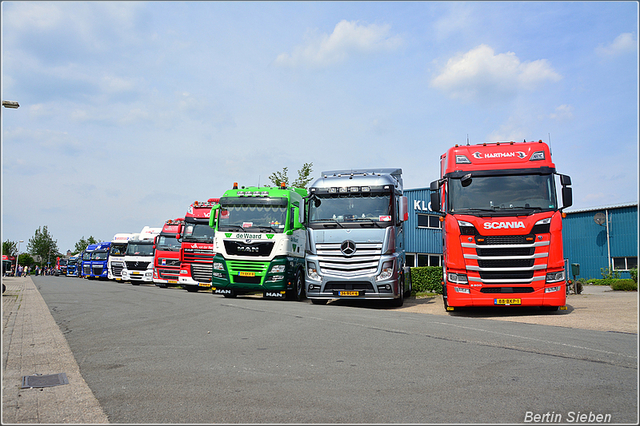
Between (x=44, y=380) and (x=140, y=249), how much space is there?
2697cm

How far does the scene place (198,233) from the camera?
22.2m

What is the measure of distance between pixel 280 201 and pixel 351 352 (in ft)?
35.8

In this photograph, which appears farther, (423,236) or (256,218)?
(423,236)

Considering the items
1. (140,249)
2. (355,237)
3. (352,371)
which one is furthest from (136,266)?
(352,371)

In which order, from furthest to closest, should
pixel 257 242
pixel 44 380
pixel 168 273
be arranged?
pixel 168 273, pixel 257 242, pixel 44 380

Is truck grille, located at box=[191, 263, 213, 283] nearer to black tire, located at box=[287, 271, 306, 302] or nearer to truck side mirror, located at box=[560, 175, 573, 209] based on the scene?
black tire, located at box=[287, 271, 306, 302]

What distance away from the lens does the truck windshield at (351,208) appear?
15305 millimetres

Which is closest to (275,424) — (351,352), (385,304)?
(351,352)

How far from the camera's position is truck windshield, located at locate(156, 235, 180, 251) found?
2673cm

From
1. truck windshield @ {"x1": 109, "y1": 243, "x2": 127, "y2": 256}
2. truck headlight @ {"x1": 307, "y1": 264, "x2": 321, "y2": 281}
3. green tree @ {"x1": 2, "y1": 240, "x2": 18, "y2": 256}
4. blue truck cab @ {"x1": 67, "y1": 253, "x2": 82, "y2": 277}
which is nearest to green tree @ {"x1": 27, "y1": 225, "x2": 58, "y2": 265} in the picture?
green tree @ {"x1": 2, "y1": 240, "x2": 18, "y2": 256}

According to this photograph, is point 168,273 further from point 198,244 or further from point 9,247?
point 9,247

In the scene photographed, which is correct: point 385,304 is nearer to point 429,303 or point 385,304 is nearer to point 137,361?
point 429,303

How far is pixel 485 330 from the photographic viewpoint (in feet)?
31.4

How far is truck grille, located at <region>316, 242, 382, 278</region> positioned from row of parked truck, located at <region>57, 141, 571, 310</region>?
0.03 metres
